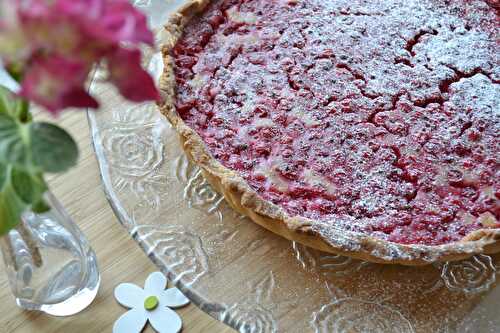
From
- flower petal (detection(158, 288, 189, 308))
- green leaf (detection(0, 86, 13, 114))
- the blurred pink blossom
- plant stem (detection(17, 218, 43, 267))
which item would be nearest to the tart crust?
flower petal (detection(158, 288, 189, 308))

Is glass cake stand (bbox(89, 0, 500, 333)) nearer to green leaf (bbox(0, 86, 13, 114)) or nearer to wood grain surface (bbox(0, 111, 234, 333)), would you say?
wood grain surface (bbox(0, 111, 234, 333))

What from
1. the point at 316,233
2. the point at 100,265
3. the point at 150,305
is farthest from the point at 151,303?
the point at 316,233

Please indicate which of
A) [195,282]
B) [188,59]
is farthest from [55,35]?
[188,59]

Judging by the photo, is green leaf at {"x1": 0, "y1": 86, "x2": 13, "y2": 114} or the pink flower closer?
the pink flower

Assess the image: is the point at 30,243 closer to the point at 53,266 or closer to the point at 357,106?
the point at 53,266

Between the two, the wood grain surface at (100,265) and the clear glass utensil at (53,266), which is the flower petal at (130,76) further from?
the wood grain surface at (100,265)

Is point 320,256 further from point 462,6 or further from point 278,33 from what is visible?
point 462,6
